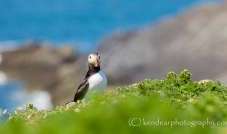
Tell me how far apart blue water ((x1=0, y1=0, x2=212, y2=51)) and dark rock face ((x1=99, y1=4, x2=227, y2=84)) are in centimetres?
1883

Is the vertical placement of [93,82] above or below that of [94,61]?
below

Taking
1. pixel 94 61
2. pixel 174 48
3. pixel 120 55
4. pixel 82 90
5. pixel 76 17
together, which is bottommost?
pixel 82 90

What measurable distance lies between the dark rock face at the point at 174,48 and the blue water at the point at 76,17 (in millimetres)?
18831

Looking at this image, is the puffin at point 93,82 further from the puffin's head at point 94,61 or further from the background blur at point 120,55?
the background blur at point 120,55

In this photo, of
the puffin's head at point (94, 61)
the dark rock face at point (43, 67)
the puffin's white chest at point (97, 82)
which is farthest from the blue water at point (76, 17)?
the puffin's white chest at point (97, 82)

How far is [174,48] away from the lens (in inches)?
1395

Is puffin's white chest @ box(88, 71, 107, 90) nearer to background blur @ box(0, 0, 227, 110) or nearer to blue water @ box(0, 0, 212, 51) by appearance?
background blur @ box(0, 0, 227, 110)

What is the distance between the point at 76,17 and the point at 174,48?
3153 cm

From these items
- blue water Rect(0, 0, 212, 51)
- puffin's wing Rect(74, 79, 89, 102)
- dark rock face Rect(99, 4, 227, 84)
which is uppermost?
blue water Rect(0, 0, 212, 51)

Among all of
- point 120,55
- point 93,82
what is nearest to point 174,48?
point 120,55

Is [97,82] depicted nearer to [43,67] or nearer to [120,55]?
[120,55]

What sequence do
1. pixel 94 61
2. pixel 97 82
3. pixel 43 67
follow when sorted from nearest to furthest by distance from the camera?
pixel 97 82, pixel 94 61, pixel 43 67

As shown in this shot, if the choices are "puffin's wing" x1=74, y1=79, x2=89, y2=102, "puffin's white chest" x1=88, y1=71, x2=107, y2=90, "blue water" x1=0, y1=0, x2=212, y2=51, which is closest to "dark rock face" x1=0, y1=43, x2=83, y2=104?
"blue water" x1=0, y1=0, x2=212, y2=51

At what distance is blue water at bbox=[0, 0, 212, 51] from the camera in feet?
201
